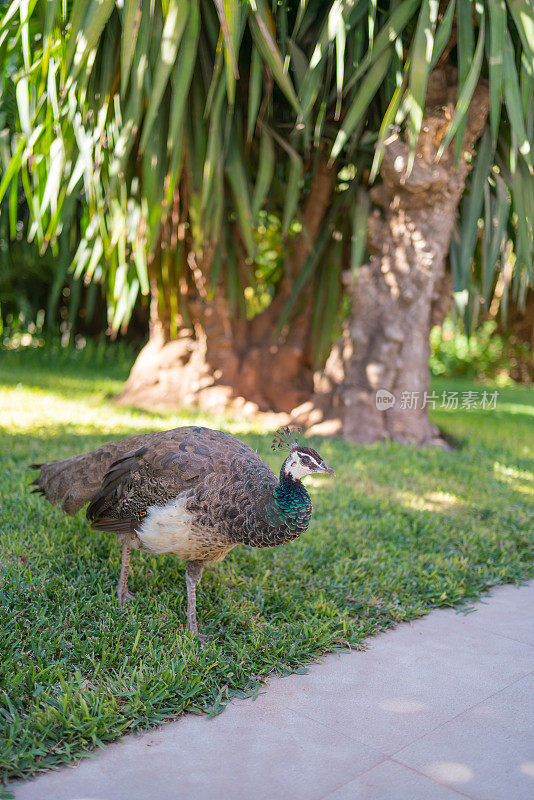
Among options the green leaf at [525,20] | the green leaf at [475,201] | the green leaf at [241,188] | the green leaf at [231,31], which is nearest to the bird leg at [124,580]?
the green leaf at [231,31]

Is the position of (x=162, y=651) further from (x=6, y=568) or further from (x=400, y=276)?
(x=400, y=276)

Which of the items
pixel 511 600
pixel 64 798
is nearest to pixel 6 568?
pixel 64 798

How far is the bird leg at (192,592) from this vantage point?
2.74m

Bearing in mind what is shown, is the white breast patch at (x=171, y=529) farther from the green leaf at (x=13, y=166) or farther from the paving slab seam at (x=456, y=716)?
the green leaf at (x=13, y=166)

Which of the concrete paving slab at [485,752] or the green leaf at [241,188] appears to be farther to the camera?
the green leaf at [241,188]

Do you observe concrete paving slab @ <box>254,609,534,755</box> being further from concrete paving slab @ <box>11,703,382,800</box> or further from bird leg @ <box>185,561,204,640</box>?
bird leg @ <box>185,561,204,640</box>

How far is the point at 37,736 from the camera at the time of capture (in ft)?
6.73

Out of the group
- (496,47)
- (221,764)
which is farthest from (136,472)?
(496,47)

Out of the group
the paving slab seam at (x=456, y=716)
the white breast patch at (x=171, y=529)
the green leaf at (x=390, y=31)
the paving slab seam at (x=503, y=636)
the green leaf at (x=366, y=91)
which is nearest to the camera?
the paving slab seam at (x=456, y=716)

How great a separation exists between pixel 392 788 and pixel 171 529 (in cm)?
123

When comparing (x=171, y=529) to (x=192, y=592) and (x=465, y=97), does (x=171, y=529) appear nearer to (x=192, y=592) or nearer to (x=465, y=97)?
(x=192, y=592)

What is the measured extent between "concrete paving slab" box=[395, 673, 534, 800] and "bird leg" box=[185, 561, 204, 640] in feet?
3.18

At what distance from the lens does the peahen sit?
2.61m

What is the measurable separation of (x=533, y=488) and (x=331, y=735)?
3331mm
